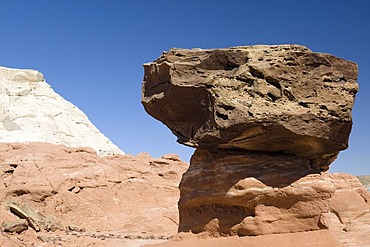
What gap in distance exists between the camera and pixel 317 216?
264 inches

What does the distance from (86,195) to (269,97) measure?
1574 centimetres

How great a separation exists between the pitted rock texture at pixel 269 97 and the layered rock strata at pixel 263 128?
2 cm

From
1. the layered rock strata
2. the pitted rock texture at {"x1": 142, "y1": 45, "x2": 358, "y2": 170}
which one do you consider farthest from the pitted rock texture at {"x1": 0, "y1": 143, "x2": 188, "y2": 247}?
the pitted rock texture at {"x1": 142, "y1": 45, "x2": 358, "y2": 170}

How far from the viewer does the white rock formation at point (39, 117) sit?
31922mm

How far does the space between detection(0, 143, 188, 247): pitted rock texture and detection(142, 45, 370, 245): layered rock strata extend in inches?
320

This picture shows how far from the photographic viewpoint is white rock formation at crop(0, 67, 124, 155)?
31.9 metres

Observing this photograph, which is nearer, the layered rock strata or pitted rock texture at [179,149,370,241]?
the layered rock strata

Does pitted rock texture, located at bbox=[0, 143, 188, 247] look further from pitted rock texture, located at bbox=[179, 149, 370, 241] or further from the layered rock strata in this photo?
the layered rock strata

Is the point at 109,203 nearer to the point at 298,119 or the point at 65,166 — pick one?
the point at 65,166

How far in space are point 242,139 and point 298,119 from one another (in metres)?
0.90

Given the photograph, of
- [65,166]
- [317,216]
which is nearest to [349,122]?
[317,216]

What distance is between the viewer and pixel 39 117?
33719 millimetres

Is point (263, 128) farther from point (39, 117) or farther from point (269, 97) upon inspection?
point (39, 117)

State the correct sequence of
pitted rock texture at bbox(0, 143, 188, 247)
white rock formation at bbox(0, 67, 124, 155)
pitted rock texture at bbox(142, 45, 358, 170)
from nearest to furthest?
pitted rock texture at bbox(142, 45, 358, 170), pitted rock texture at bbox(0, 143, 188, 247), white rock formation at bbox(0, 67, 124, 155)
